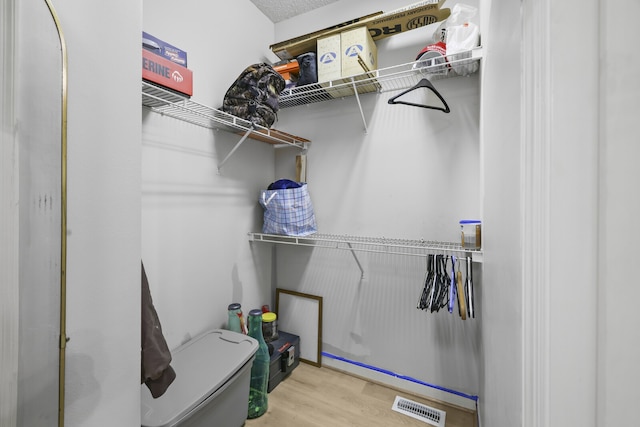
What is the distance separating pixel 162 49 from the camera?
104cm

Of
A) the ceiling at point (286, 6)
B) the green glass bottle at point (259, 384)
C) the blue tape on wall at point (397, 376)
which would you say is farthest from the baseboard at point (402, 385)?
the ceiling at point (286, 6)

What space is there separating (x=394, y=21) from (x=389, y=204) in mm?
1053

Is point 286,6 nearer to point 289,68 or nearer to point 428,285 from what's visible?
point 289,68

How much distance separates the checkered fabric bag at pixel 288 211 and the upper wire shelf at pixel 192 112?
1.25 feet

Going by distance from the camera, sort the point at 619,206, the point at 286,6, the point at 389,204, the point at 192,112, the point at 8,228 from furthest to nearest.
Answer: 1. the point at 286,6
2. the point at 389,204
3. the point at 192,112
4. the point at 8,228
5. the point at 619,206

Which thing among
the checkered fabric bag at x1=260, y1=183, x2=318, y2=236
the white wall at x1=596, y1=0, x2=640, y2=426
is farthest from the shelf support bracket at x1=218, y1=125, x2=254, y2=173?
the white wall at x1=596, y1=0, x2=640, y2=426

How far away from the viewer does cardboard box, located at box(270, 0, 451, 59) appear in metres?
1.35

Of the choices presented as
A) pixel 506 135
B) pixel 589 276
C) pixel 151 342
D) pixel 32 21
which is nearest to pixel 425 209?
pixel 506 135

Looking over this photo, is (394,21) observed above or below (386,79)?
above

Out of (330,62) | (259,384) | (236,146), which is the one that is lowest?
(259,384)

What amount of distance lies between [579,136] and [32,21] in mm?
895

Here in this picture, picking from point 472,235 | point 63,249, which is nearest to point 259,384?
point 63,249

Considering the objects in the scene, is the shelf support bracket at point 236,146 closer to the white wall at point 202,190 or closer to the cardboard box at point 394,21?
the white wall at point 202,190

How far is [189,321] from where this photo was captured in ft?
4.55
